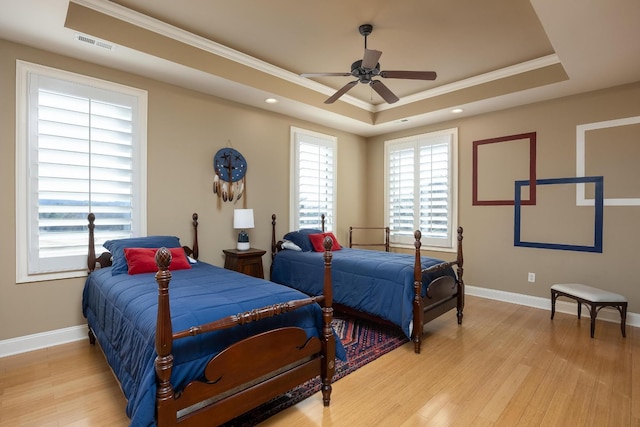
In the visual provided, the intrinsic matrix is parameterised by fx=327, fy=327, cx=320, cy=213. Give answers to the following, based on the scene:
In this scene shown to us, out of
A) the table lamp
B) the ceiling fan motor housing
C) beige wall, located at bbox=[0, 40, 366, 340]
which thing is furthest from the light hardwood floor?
the ceiling fan motor housing

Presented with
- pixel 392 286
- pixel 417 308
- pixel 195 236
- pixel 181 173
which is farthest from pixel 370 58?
pixel 195 236

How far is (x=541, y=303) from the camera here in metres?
4.25

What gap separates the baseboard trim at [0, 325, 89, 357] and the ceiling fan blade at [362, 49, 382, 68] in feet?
12.0

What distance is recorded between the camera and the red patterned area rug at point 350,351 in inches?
82.8

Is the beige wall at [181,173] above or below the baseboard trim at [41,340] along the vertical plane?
above

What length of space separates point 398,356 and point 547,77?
345 cm

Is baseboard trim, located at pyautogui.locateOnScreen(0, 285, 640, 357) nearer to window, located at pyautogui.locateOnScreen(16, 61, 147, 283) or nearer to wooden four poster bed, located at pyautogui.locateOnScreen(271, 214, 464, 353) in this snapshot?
window, located at pyautogui.locateOnScreen(16, 61, 147, 283)

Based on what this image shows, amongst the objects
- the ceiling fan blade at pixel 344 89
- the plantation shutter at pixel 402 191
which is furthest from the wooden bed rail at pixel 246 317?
the plantation shutter at pixel 402 191

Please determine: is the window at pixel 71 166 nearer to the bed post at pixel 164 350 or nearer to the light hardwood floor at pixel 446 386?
the light hardwood floor at pixel 446 386

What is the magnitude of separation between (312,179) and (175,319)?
3748 millimetres

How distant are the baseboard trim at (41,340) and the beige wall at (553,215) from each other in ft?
16.2

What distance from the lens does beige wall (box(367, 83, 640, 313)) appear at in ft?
12.1

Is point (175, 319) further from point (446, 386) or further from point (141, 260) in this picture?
point (446, 386)

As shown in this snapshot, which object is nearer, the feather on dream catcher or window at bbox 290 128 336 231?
the feather on dream catcher
